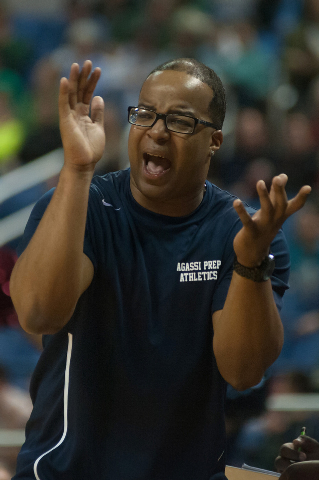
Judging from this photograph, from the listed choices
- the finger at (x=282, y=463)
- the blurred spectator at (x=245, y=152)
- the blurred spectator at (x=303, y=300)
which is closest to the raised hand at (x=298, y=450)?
the finger at (x=282, y=463)

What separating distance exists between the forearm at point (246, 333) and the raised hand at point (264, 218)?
6 cm

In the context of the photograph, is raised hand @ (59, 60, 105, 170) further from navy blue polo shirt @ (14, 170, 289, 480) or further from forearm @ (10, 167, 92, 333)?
navy blue polo shirt @ (14, 170, 289, 480)

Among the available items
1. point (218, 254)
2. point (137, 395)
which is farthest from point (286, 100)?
point (137, 395)

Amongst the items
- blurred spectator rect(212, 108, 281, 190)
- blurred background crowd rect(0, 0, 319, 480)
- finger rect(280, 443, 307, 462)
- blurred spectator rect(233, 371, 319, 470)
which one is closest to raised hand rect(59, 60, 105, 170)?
finger rect(280, 443, 307, 462)

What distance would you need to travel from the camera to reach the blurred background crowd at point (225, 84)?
11.2ft

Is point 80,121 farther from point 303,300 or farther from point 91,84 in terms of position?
point 303,300

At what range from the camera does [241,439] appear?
2674mm

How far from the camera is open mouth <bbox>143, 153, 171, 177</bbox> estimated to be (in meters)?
1.41

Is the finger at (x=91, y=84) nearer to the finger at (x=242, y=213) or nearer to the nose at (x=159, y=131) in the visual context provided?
the nose at (x=159, y=131)

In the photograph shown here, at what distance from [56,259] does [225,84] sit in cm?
288

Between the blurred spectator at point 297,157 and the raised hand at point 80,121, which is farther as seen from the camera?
the blurred spectator at point 297,157

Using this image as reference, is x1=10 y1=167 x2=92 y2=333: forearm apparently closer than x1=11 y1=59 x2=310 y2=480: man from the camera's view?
Yes

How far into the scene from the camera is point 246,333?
Result: 1.29 meters

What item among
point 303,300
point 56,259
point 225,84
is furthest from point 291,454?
point 225,84
